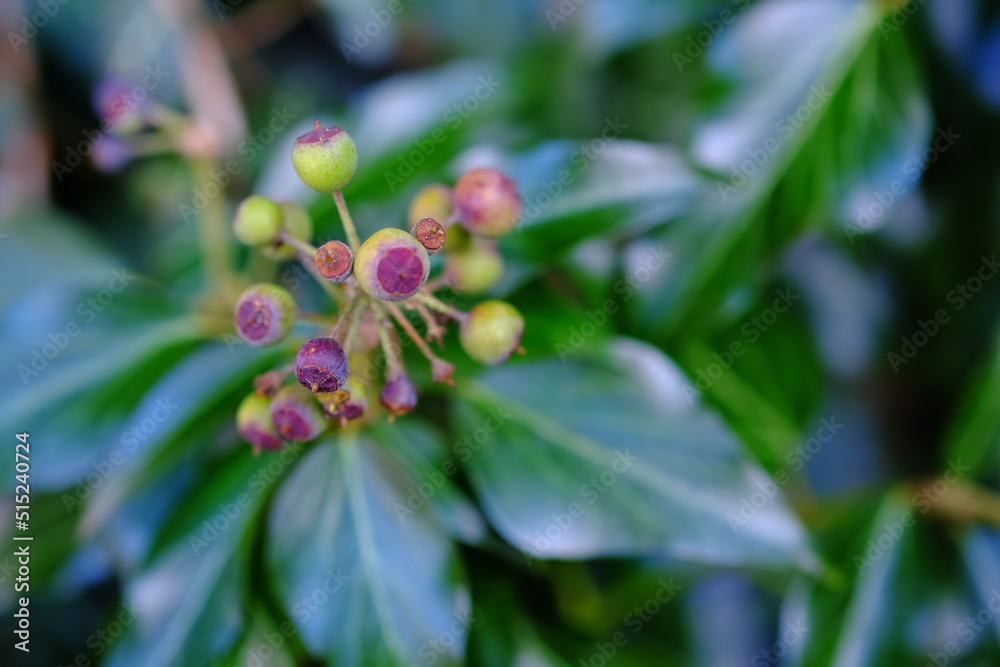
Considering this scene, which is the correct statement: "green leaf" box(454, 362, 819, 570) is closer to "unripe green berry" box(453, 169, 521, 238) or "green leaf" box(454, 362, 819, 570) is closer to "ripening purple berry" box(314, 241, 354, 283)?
"unripe green berry" box(453, 169, 521, 238)

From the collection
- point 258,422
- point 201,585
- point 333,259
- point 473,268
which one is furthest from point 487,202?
point 201,585

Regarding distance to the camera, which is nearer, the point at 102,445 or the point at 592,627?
the point at 102,445

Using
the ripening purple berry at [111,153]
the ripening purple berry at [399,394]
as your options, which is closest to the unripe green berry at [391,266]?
the ripening purple berry at [399,394]

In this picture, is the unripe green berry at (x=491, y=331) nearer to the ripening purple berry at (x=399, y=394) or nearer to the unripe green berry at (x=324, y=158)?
the ripening purple berry at (x=399, y=394)

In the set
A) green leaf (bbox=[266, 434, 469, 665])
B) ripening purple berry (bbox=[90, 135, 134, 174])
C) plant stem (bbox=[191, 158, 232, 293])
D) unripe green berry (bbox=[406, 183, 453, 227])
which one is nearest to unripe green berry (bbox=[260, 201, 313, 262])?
unripe green berry (bbox=[406, 183, 453, 227])

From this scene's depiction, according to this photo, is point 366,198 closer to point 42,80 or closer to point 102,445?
point 102,445

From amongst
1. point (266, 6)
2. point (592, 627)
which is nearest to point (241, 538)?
point (592, 627)
